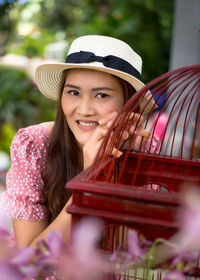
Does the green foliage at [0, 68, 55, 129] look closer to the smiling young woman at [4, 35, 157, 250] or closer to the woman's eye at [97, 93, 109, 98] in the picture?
the smiling young woman at [4, 35, 157, 250]

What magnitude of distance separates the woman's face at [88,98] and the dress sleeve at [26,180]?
19 centimetres

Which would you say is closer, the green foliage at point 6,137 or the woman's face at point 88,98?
the woman's face at point 88,98

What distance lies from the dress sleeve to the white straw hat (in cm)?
32

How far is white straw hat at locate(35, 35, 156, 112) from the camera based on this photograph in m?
1.40

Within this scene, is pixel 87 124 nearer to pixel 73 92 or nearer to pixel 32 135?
pixel 73 92

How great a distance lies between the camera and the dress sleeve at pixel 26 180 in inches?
56.4

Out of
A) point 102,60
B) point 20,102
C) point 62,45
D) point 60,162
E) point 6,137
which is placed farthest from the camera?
point 62,45

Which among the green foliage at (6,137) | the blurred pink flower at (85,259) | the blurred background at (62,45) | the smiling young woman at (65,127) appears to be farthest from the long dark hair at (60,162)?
the green foliage at (6,137)

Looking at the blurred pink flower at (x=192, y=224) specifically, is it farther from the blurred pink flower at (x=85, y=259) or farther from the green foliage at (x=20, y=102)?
the green foliage at (x=20, y=102)

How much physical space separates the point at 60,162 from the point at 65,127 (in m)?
0.16

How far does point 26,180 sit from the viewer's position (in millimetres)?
1469

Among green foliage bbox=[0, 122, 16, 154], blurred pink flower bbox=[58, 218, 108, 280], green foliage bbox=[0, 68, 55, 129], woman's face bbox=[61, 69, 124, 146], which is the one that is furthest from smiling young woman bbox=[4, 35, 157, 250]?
green foliage bbox=[0, 68, 55, 129]

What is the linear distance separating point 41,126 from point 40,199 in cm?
36

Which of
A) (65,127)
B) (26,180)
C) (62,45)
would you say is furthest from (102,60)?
(62,45)
